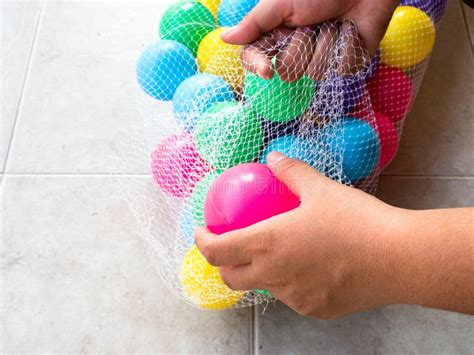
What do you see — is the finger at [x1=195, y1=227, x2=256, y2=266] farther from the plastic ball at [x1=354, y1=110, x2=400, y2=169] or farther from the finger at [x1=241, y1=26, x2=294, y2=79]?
the plastic ball at [x1=354, y1=110, x2=400, y2=169]

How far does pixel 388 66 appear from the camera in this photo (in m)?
0.83


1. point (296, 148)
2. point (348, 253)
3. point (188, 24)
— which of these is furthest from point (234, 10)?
point (348, 253)

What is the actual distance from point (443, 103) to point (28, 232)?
855 mm

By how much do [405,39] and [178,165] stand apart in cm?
43

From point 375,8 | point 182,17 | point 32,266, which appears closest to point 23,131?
point 32,266

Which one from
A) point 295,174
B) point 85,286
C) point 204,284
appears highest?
point 295,174

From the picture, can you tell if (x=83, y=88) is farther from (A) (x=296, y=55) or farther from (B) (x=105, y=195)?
(A) (x=296, y=55)

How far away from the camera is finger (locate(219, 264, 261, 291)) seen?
55 centimetres

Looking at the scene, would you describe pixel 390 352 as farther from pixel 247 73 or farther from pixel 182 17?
pixel 182 17

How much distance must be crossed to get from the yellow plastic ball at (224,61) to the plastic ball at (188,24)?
0.04m

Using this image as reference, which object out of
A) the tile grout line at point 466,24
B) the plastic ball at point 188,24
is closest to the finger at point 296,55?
the plastic ball at point 188,24

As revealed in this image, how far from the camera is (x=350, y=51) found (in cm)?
71

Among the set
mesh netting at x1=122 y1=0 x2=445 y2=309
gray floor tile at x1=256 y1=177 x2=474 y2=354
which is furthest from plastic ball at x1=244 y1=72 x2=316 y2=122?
gray floor tile at x1=256 y1=177 x2=474 y2=354

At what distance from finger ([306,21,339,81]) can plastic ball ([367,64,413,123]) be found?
0.44ft
